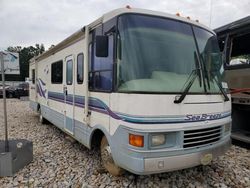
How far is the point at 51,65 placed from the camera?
7062 mm

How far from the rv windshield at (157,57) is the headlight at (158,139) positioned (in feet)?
1.91

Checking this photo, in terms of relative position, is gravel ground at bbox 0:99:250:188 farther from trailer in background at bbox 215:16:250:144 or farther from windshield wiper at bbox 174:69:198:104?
windshield wiper at bbox 174:69:198:104

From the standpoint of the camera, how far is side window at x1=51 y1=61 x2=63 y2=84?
20.1 feet

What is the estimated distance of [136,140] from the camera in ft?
10.2

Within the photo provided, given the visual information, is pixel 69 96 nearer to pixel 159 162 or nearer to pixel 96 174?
pixel 96 174

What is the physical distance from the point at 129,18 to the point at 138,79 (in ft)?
2.89

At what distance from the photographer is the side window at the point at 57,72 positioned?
612cm

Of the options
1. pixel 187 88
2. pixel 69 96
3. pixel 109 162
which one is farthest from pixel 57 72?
pixel 187 88

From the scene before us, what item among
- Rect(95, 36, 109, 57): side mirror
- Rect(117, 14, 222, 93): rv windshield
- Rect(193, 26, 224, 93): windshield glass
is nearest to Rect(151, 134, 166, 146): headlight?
Rect(117, 14, 222, 93): rv windshield

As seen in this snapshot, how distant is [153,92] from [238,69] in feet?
10.9

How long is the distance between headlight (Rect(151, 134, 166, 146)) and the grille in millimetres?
338

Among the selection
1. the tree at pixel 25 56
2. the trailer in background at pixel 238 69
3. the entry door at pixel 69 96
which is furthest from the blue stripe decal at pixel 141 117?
the tree at pixel 25 56

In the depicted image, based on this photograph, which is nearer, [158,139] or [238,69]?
[158,139]

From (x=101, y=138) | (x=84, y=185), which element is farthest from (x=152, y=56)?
(x=84, y=185)
